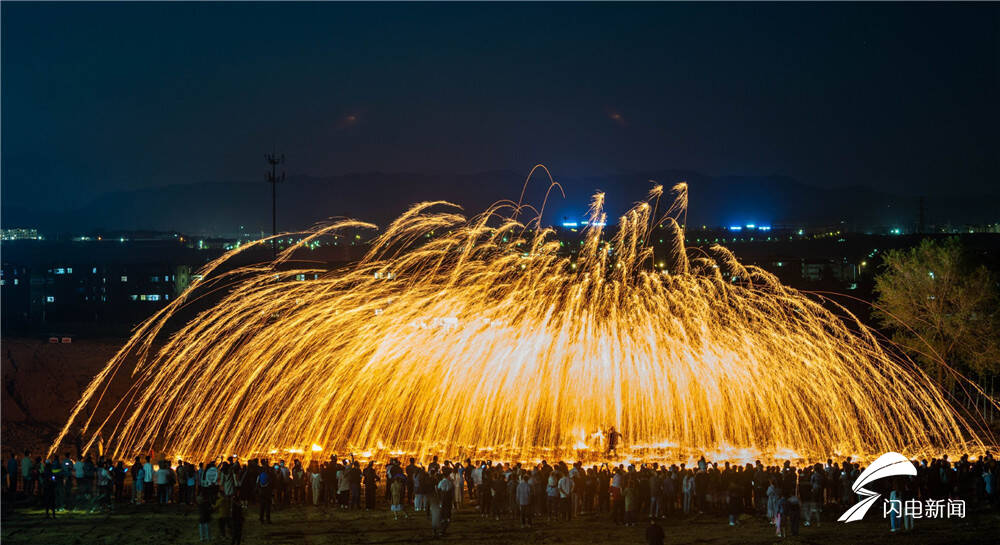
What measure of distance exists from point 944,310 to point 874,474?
16489mm

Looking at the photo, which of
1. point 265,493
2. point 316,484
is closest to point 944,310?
point 316,484

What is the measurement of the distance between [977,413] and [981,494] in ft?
39.2

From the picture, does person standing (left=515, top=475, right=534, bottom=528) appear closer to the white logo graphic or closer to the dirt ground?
the dirt ground

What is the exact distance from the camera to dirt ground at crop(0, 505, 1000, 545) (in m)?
14.6

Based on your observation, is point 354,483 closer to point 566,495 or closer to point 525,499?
point 525,499

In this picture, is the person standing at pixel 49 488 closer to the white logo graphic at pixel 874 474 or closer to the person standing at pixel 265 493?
the person standing at pixel 265 493

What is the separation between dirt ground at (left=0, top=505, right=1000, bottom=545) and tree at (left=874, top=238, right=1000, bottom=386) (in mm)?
15146

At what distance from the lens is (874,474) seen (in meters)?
17.0

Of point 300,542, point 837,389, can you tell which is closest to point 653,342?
point 837,389

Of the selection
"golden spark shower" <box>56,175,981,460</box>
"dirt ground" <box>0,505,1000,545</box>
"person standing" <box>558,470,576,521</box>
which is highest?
"golden spark shower" <box>56,175,981,460</box>

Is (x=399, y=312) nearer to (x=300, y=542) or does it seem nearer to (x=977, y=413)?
(x=300, y=542)

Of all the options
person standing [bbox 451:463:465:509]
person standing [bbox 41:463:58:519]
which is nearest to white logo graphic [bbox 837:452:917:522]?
person standing [bbox 451:463:465:509]

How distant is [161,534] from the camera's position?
15.0 m

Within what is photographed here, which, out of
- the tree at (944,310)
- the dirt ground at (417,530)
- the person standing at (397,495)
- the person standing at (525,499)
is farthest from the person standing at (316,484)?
the tree at (944,310)
